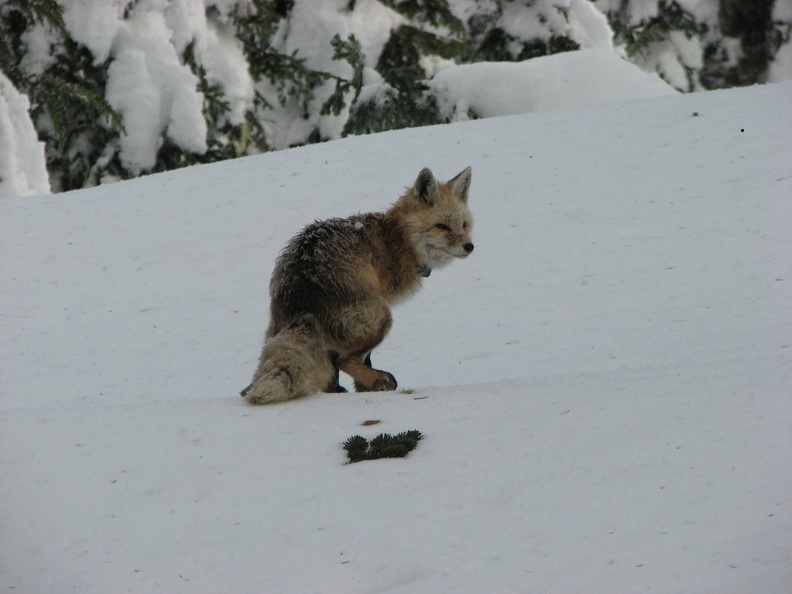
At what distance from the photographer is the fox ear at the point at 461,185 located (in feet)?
24.3

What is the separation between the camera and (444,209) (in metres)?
7.24

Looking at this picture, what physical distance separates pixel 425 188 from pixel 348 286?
1102mm

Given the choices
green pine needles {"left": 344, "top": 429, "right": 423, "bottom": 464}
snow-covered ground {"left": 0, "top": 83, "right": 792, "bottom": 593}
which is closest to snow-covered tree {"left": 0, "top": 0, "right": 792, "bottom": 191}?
snow-covered ground {"left": 0, "top": 83, "right": 792, "bottom": 593}

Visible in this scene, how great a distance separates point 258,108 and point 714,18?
1267cm

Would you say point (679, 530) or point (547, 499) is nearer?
point (679, 530)

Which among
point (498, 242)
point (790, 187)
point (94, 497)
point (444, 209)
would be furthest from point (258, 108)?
point (94, 497)

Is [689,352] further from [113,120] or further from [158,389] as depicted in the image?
[113,120]

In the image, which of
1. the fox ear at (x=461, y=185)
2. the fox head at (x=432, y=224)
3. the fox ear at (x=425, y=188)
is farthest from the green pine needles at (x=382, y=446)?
the fox ear at (x=461, y=185)

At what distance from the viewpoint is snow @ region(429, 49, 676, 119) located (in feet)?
58.2

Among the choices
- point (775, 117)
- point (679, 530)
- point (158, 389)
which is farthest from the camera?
point (775, 117)

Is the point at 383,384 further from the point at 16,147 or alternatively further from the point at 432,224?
the point at 16,147

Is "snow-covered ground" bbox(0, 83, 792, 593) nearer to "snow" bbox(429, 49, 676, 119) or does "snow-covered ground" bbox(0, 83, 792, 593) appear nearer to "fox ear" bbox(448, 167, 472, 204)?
"fox ear" bbox(448, 167, 472, 204)

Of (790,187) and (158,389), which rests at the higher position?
(790,187)

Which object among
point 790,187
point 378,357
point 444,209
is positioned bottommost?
point 378,357
